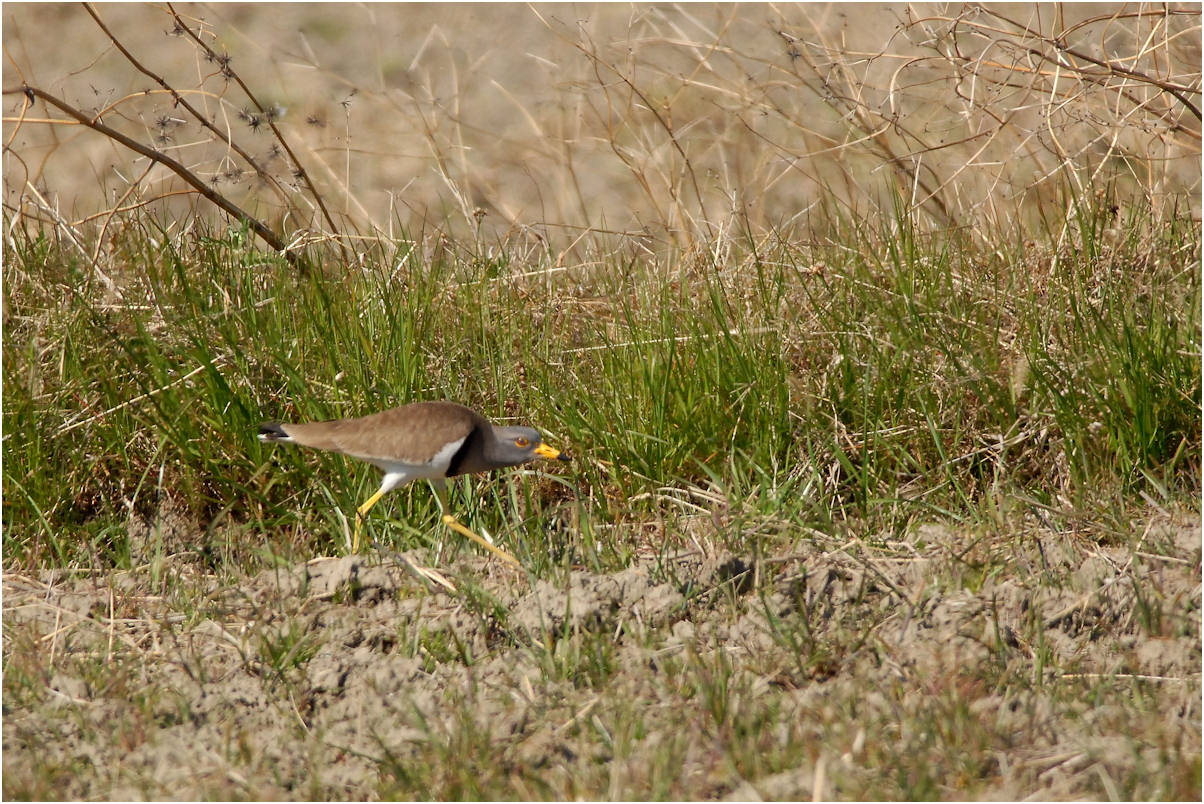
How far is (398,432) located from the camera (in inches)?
152

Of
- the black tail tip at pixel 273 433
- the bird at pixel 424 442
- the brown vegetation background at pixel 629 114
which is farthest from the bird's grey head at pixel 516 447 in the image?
the brown vegetation background at pixel 629 114

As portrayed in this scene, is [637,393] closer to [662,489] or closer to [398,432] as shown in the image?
[662,489]

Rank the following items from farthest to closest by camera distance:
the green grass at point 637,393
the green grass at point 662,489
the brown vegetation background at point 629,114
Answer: the brown vegetation background at point 629,114 → the green grass at point 637,393 → the green grass at point 662,489

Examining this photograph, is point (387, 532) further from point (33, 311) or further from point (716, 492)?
point (33, 311)

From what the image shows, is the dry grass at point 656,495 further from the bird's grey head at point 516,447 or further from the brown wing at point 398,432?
the brown wing at point 398,432

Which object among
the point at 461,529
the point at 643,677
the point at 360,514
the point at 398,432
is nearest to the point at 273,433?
the point at 360,514

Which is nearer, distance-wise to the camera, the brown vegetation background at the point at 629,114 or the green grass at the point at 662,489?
the green grass at the point at 662,489

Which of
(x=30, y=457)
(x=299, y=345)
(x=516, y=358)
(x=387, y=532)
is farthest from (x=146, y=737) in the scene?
(x=516, y=358)

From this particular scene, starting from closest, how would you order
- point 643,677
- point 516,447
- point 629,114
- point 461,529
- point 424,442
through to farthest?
point 643,677, point 424,442, point 461,529, point 516,447, point 629,114

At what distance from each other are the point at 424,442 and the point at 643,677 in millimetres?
1135

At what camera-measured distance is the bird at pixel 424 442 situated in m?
3.84

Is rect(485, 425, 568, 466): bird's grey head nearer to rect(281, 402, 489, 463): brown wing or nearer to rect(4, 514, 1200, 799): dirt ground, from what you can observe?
rect(281, 402, 489, 463): brown wing

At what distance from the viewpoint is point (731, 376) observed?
14.5 feet

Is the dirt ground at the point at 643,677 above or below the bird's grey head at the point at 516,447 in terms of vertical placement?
below
